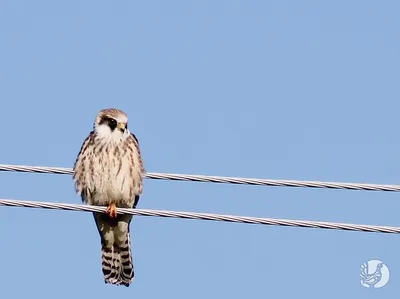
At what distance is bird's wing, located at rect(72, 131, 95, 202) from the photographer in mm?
10664

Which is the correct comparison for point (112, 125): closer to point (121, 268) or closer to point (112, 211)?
point (112, 211)

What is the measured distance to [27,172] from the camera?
8805 millimetres

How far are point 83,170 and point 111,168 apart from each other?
9.8 inches

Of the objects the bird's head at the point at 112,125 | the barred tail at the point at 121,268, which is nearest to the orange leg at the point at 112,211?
the bird's head at the point at 112,125

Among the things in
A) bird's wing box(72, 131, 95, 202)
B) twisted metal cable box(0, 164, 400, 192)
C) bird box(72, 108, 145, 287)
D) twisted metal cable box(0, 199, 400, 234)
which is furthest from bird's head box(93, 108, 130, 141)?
twisted metal cable box(0, 199, 400, 234)

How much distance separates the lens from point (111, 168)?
10617 millimetres

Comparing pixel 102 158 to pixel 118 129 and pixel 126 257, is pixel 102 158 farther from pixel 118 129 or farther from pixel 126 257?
pixel 126 257

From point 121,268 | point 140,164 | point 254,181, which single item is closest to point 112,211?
point 140,164

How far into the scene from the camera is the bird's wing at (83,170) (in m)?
10.7

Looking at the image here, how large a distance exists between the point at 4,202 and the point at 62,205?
16.4 inches

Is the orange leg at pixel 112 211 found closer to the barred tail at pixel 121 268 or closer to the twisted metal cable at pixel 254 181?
the barred tail at pixel 121 268

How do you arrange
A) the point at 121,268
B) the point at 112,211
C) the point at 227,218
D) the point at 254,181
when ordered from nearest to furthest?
the point at 227,218 < the point at 254,181 < the point at 112,211 < the point at 121,268

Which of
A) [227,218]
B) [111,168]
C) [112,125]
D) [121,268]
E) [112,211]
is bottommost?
[227,218]

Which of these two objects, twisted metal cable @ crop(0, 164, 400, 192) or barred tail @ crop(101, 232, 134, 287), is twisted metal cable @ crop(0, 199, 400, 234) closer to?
twisted metal cable @ crop(0, 164, 400, 192)
